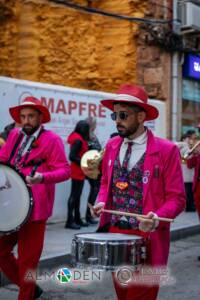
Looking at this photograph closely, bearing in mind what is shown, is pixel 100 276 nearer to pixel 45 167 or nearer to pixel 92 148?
pixel 45 167

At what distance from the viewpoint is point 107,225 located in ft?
12.6

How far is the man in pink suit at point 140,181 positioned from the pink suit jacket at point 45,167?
85 centimetres

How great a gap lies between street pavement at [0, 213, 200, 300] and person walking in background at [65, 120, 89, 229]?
9.4 inches

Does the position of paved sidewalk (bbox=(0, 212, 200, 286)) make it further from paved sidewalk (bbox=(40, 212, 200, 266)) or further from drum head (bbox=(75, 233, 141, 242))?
drum head (bbox=(75, 233, 141, 242))

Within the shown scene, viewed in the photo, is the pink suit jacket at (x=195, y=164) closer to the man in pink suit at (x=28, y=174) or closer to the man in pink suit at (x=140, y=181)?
the man in pink suit at (x=28, y=174)

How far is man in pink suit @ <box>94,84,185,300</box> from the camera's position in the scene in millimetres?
3611

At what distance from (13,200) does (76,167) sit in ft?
15.6

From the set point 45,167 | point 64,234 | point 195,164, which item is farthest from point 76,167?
point 45,167

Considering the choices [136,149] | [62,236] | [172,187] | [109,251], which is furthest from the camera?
[62,236]

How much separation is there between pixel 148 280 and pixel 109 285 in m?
2.75

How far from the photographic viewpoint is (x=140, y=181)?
368 centimetres

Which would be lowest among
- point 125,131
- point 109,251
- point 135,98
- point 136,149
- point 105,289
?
point 105,289

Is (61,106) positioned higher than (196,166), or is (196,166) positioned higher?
(61,106)

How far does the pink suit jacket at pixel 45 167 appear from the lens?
4.57m
